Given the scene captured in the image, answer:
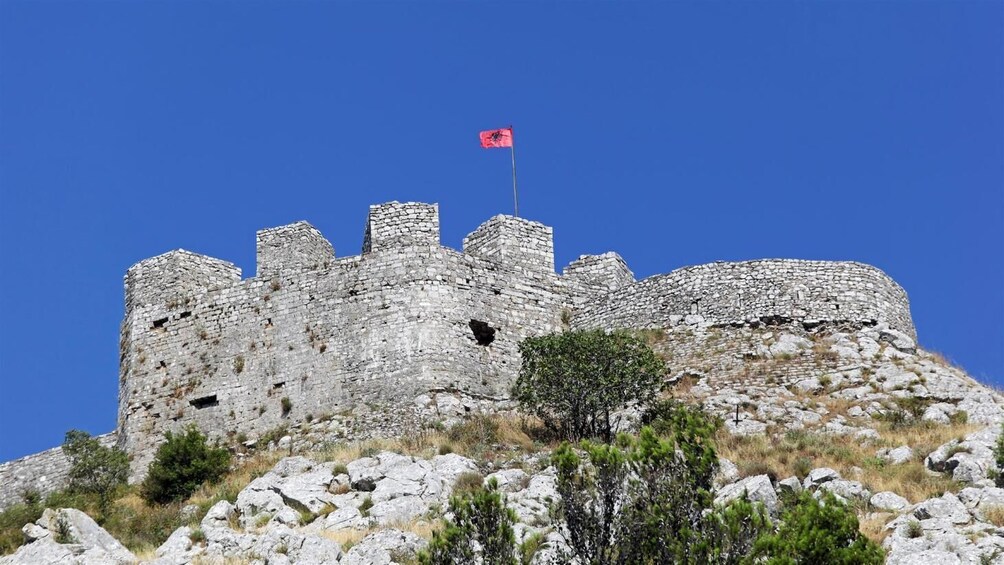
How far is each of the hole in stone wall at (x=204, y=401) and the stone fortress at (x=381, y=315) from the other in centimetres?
3

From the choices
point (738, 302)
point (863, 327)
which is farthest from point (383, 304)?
point (863, 327)

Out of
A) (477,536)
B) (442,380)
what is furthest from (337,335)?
(477,536)

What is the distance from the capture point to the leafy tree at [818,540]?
20.9 m

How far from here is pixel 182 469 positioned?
32469mm

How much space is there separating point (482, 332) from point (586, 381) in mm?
4662

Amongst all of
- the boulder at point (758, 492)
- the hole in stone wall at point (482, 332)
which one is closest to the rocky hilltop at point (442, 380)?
the hole in stone wall at point (482, 332)

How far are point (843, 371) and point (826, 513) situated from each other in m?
11.9

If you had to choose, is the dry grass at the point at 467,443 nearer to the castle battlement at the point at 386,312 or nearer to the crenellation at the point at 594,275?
the castle battlement at the point at 386,312

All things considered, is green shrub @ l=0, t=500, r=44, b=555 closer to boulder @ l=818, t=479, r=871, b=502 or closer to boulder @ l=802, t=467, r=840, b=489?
boulder @ l=802, t=467, r=840, b=489

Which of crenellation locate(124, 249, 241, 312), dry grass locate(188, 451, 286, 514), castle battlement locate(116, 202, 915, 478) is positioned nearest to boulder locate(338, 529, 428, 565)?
dry grass locate(188, 451, 286, 514)

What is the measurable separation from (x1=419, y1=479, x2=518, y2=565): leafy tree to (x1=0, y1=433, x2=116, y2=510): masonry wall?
16177mm

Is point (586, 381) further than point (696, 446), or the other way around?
point (586, 381)

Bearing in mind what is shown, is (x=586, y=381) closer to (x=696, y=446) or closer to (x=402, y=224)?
(x=402, y=224)

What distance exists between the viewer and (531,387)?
105 feet
